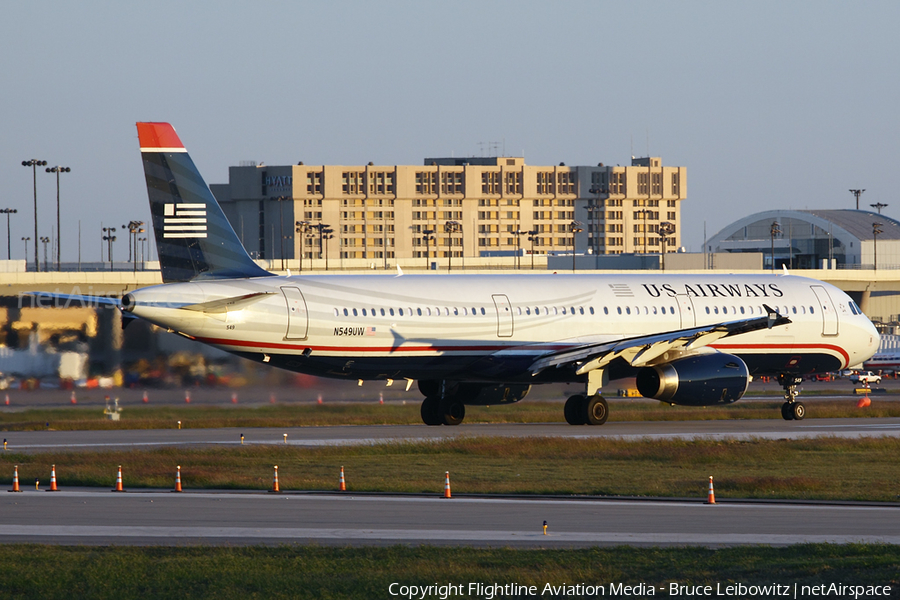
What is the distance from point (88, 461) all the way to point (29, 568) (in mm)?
13752

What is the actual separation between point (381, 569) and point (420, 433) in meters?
21.8

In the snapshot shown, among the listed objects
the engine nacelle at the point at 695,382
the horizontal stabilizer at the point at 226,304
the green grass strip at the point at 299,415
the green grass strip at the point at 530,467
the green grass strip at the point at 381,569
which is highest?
the horizontal stabilizer at the point at 226,304

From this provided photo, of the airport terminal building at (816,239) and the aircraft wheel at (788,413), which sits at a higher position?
the airport terminal building at (816,239)

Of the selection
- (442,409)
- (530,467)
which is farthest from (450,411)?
(530,467)

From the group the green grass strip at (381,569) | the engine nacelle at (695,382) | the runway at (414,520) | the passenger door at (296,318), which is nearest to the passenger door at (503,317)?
the engine nacelle at (695,382)

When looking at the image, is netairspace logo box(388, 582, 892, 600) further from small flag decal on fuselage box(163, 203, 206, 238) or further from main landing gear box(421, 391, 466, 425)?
main landing gear box(421, 391, 466, 425)

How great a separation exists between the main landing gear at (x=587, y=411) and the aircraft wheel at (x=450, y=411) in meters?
3.57

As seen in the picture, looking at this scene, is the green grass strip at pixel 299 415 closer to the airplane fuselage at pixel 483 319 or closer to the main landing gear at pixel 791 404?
the main landing gear at pixel 791 404

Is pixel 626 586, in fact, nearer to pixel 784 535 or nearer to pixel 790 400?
pixel 784 535

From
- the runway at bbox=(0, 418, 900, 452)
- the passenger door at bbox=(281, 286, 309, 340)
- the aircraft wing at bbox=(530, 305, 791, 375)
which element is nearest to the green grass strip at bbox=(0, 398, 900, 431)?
the runway at bbox=(0, 418, 900, 452)

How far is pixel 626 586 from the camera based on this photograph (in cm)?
1411

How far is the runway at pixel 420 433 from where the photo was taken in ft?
113

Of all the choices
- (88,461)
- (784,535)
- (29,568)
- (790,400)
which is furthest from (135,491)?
(790,400)

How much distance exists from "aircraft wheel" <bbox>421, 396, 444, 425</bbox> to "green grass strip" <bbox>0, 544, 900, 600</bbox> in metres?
23.4
